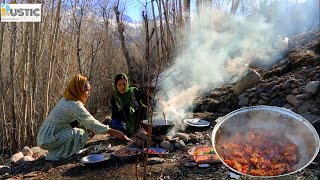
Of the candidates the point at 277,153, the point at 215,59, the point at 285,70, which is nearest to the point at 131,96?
the point at 277,153

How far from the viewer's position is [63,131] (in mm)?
4410

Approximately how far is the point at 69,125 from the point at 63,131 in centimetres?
12

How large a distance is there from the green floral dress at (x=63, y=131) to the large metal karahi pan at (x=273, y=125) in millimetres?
1745

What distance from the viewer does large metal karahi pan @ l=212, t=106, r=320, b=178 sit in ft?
9.19

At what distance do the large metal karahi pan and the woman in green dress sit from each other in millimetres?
1442

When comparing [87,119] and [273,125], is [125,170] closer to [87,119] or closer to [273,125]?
[87,119]

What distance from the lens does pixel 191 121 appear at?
5676 mm

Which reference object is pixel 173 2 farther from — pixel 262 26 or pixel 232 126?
pixel 262 26

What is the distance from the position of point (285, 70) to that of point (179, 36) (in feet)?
9.82

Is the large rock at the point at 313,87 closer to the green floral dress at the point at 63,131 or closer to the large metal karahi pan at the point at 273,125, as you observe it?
the large metal karahi pan at the point at 273,125

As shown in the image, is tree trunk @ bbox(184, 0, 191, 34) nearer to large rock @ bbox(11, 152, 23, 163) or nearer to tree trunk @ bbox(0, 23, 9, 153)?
tree trunk @ bbox(0, 23, 9, 153)

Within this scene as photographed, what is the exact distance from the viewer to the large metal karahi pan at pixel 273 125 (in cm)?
280

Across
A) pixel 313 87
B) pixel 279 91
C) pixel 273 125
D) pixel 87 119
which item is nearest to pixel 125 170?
pixel 87 119

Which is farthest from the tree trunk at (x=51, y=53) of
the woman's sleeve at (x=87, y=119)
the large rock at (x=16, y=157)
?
the woman's sleeve at (x=87, y=119)
